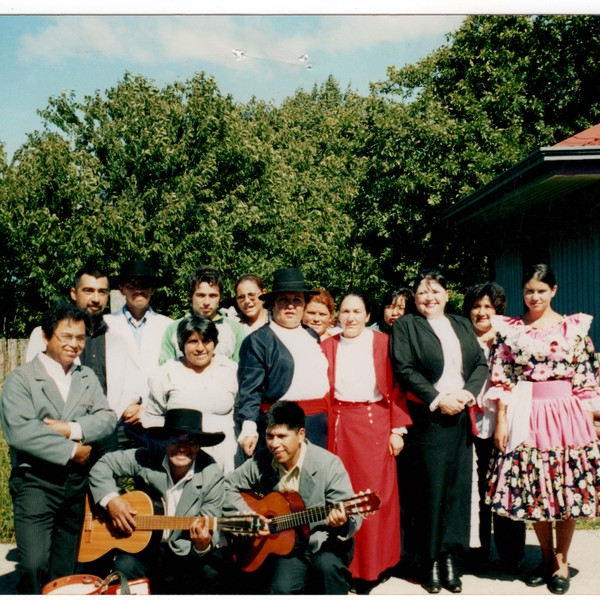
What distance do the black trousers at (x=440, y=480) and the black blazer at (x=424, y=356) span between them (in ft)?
0.65

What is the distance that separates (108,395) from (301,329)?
4.27 feet

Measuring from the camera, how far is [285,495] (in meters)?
3.71

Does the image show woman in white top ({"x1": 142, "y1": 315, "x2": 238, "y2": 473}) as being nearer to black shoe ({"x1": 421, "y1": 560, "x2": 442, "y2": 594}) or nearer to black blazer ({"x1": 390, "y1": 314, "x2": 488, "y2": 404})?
black blazer ({"x1": 390, "y1": 314, "x2": 488, "y2": 404})

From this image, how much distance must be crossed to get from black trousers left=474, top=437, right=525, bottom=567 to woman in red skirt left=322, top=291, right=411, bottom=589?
2.19 ft

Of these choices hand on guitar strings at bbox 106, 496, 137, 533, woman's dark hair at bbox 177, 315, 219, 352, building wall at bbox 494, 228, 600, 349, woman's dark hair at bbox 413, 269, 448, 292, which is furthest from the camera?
building wall at bbox 494, 228, 600, 349

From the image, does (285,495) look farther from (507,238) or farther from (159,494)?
(507,238)

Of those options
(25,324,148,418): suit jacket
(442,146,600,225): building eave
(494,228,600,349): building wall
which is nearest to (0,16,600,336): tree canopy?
(442,146,600,225): building eave

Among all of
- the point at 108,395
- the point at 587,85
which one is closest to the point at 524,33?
the point at 587,85

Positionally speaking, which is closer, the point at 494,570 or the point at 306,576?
the point at 306,576

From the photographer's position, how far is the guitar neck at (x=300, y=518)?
3650mm

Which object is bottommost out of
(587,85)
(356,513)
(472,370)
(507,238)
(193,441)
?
(356,513)

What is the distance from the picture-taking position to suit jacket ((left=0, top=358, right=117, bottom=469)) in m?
3.58

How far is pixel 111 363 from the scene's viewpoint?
14.5ft

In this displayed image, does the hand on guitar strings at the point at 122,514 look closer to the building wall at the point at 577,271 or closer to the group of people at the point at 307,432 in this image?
the group of people at the point at 307,432
